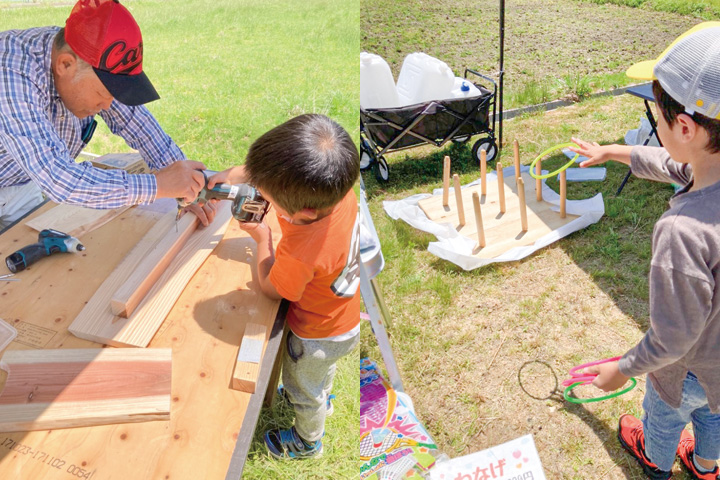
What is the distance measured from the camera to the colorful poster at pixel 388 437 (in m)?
2.36

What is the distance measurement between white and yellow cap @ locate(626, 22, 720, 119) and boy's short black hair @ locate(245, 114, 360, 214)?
1.02 metres

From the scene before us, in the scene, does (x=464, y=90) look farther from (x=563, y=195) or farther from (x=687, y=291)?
(x=687, y=291)

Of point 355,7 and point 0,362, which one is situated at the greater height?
point 0,362

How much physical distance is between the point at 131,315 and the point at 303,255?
0.63 meters

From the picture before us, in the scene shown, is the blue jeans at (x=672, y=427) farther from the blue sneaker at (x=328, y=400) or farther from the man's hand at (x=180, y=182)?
the man's hand at (x=180, y=182)

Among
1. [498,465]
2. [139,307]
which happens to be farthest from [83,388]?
[498,465]

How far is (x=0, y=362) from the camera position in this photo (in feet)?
5.48

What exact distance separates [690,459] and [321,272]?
2002 millimetres

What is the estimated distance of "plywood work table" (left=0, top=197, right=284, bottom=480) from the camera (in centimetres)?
146

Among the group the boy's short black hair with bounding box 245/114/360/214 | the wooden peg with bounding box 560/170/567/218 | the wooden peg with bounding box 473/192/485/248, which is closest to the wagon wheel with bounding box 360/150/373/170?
the wooden peg with bounding box 473/192/485/248

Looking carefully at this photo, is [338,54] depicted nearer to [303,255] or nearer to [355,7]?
[355,7]

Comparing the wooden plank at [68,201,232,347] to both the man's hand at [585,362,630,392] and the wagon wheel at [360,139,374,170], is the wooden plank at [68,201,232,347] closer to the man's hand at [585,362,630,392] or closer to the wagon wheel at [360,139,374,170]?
the man's hand at [585,362,630,392]

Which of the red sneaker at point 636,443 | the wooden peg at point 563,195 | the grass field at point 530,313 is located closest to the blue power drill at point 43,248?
the grass field at point 530,313

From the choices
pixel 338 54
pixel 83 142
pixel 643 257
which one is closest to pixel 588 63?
pixel 338 54
